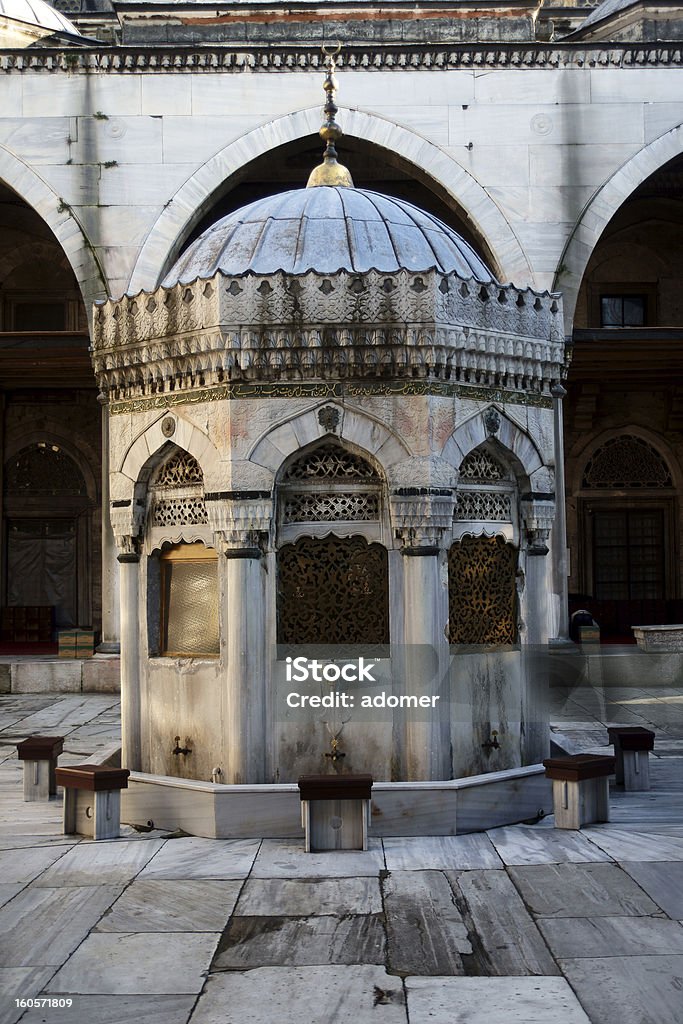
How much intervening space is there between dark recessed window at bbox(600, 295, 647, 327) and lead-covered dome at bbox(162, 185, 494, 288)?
11.6 metres

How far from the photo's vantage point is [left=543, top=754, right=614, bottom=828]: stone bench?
19.8 ft

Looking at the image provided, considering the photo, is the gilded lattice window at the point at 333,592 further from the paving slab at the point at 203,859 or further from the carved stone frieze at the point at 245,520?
the paving slab at the point at 203,859

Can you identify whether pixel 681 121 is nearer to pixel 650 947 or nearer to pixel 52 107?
pixel 52 107

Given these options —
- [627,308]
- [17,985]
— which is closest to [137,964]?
[17,985]

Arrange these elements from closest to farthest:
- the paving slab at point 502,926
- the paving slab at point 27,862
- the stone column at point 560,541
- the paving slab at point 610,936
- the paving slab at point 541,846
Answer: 1. the paving slab at point 502,926
2. the paving slab at point 610,936
3. the paving slab at point 27,862
4. the paving slab at point 541,846
5. the stone column at point 560,541

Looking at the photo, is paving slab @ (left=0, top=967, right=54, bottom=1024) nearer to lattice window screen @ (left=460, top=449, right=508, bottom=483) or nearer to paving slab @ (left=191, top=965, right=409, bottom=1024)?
paving slab @ (left=191, top=965, right=409, bottom=1024)

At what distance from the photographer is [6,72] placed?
1356 cm

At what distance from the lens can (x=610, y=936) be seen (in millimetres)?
4480

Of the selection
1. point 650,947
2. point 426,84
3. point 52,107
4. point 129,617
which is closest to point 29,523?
point 52,107

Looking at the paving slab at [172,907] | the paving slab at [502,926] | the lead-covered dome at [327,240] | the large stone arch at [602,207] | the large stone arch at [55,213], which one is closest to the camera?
the paving slab at [502,926]

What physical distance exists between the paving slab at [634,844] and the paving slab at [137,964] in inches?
83.5

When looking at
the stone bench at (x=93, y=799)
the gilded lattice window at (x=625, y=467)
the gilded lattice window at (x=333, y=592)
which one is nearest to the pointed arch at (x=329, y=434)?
the gilded lattice window at (x=333, y=592)

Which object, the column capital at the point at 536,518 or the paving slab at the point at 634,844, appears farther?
the column capital at the point at 536,518

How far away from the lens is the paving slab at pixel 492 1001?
12.2ft
